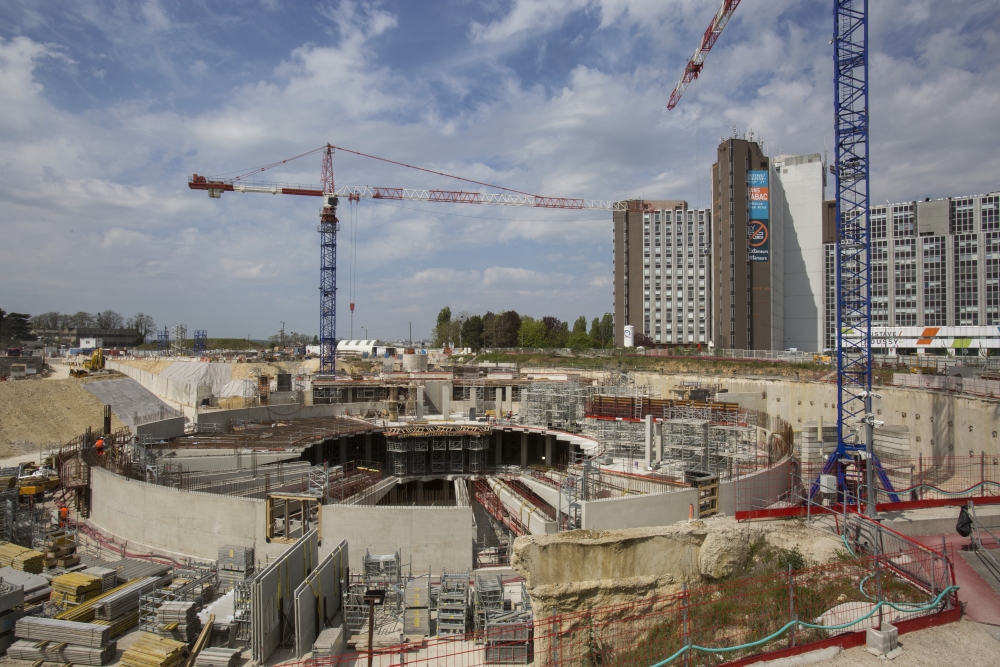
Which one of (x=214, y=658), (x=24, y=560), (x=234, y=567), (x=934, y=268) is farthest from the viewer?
(x=934, y=268)

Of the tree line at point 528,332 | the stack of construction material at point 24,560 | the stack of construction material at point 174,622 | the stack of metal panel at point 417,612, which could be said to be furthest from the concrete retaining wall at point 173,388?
the tree line at point 528,332

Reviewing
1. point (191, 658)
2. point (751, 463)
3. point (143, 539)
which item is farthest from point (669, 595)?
point (143, 539)

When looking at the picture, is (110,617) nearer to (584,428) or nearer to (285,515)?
(285,515)

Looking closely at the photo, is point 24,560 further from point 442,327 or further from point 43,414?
point 442,327

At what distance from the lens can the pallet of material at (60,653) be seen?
428 inches

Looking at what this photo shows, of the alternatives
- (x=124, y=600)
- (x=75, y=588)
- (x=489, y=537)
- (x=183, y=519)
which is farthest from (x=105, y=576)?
(x=489, y=537)

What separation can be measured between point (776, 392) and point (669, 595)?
1073 inches

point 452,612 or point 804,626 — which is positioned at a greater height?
point 804,626

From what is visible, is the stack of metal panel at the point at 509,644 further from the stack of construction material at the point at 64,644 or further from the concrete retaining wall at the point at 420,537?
the stack of construction material at the point at 64,644

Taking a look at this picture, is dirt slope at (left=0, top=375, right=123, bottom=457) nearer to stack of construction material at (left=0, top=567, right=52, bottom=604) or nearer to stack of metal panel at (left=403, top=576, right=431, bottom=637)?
stack of construction material at (left=0, top=567, right=52, bottom=604)

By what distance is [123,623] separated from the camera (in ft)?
39.8

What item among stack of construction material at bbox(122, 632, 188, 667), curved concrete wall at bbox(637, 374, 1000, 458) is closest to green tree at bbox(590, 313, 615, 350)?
curved concrete wall at bbox(637, 374, 1000, 458)

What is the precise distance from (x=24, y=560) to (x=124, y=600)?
14.0 ft

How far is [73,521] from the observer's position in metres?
19.4
